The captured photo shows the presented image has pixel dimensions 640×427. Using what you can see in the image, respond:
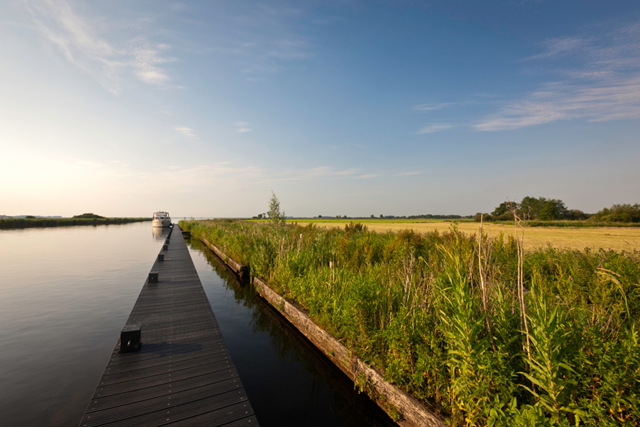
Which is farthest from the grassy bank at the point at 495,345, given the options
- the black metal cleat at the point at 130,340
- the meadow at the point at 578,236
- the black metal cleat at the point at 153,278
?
the black metal cleat at the point at 153,278

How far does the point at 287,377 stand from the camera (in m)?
5.10

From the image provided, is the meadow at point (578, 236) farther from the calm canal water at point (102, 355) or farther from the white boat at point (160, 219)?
the white boat at point (160, 219)

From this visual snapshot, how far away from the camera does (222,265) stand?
1622 centimetres

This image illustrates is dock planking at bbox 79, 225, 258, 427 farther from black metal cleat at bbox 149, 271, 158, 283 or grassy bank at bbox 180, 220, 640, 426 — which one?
black metal cleat at bbox 149, 271, 158, 283

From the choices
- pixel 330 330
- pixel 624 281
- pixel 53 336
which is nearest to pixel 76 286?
pixel 53 336

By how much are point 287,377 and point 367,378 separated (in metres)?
1.84

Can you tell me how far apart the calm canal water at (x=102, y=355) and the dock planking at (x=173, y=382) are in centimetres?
77

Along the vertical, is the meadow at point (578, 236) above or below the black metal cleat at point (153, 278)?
above

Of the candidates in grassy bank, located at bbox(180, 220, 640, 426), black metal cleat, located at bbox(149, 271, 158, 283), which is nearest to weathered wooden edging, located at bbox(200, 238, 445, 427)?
grassy bank, located at bbox(180, 220, 640, 426)

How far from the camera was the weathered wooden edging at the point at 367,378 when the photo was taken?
321 cm

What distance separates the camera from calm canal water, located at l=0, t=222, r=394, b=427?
13.7ft

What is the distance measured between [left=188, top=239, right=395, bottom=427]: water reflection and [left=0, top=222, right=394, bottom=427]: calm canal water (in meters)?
0.02

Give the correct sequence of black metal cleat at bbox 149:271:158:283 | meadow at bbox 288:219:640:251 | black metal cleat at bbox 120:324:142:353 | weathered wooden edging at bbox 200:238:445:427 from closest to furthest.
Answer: weathered wooden edging at bbox 200:238:445:427, black metal cleat at bbox 120:324:142:353, black metal cleat at bbox 149:271:158:283, meadow at bbox 288:219:640:251

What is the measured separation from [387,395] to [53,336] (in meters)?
8.54
